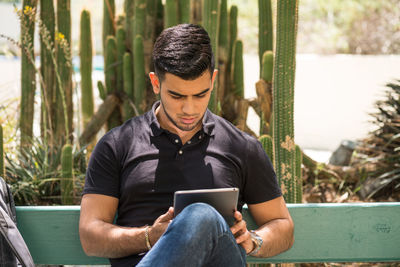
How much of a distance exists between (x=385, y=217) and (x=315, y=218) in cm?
32

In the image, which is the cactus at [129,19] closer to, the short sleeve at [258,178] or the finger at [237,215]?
the short sleeve at [258,178]

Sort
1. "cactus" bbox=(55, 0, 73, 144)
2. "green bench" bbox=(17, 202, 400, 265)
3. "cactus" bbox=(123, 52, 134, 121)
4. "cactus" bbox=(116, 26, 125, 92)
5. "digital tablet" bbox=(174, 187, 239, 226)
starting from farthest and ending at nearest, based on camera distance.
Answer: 1. "cactus" bbox=(116, 26, 125, 92)
2. "cactus" bbox=(123, 52, 134, 121)
3. "cactus" bbox=(55, 0, 73, 144)
4. "green bench" bbox=(17, 202, 400, 265)
5. "digital tablet" bbox=(174, 187, 239, 226)

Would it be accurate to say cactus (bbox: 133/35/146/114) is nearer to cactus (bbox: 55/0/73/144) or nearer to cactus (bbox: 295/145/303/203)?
cactus (bbox: 55/0/73/144)

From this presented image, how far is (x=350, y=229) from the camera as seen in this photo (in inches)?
96.7

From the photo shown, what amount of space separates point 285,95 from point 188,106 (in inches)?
31.6

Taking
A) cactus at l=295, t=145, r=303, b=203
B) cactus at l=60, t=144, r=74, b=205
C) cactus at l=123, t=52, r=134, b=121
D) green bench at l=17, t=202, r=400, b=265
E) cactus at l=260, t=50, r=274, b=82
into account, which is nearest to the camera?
green bench at l=17, t=202, r=400, b=265

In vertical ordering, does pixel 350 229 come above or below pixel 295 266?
above

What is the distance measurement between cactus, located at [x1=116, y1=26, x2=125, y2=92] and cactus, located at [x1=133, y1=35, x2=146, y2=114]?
11.5 inches

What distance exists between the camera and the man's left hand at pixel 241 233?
2.03m

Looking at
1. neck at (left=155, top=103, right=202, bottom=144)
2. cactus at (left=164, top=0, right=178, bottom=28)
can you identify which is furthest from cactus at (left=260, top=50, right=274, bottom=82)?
neck at (left=155, top=103, right=202, bottom=144)

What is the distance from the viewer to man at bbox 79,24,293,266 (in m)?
2.09

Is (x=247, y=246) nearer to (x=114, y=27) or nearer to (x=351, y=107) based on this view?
(x=114, y=27)

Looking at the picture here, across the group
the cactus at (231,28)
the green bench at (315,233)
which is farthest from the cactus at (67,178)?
the cactus at (231,28)

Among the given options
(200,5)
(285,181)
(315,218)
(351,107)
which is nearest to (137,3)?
(200,5)
